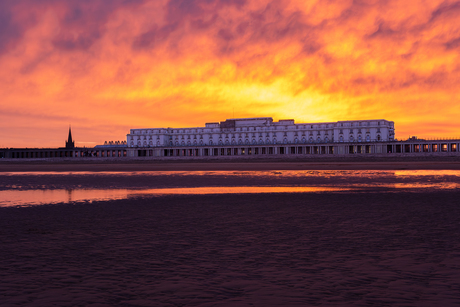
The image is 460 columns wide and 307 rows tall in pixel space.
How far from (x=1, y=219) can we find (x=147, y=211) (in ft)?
15.4

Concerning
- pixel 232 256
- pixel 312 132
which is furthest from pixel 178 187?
pixel 312 132

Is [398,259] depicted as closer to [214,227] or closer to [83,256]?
[214,227]

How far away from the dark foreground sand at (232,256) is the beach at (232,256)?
3 cm

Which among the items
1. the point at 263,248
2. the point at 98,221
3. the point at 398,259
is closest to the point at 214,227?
the point at 263,248

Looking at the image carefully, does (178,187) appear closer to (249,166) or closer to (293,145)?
(249,166)

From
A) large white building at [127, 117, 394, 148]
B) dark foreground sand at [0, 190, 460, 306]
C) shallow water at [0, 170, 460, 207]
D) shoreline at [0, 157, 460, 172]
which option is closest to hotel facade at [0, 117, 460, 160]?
large white building at [127, 117, 394, 148]

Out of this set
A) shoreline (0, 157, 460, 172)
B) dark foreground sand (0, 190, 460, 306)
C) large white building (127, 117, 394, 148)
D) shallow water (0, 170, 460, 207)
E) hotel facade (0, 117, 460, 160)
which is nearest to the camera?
dark foreground sand (0, 190, 460, 306)

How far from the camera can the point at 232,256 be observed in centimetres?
799

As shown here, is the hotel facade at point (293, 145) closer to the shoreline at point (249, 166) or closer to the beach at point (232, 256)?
the shoreline at point (249, 166)

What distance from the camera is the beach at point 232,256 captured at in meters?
5.72

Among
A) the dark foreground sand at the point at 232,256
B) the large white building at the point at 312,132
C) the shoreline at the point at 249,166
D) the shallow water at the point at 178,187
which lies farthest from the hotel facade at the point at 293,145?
the dark foreground sand at the point at 232,256

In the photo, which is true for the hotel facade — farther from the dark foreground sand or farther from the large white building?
the dark foreground sand

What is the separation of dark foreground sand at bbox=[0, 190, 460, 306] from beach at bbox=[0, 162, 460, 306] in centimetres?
3

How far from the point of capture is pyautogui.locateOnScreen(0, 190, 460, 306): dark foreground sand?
5.72 m
